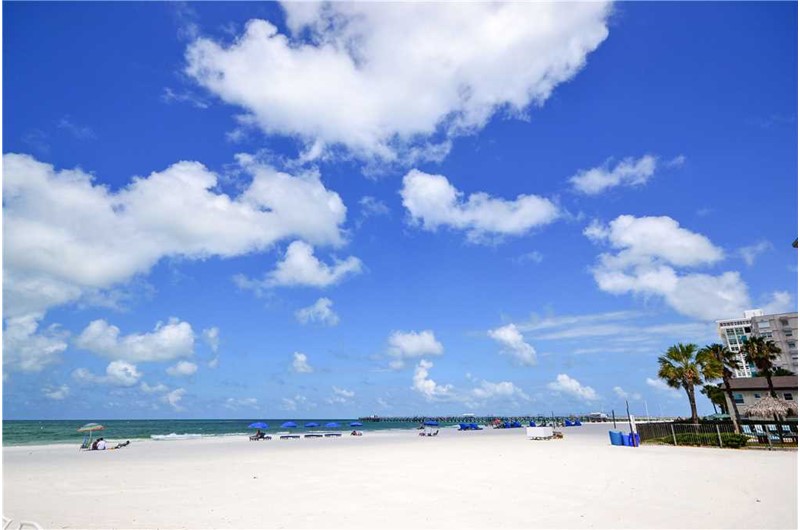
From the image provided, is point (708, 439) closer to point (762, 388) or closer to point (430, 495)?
point (762, 388)

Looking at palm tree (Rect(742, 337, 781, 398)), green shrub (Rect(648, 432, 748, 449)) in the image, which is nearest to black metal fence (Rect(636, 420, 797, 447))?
green shrub (Rect(648, 432, 748, 449))

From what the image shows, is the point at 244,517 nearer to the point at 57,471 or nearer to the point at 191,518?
the point at 191,518

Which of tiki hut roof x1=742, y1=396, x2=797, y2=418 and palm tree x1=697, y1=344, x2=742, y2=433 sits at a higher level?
palm tree x1=697, y1=344, x2=742, y2=433

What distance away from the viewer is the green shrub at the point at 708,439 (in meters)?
28.5

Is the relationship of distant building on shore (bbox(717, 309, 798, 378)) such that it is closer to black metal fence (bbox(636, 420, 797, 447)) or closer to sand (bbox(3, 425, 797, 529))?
black metal fence (bbox(636, 420, 797, 447))

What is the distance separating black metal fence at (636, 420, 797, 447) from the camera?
2867cm

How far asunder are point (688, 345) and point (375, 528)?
3821cm

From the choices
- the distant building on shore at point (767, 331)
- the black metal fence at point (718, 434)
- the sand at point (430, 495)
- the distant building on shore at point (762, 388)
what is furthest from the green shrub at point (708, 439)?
the distant building on shore at point (767, 331)

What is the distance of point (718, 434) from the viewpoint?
1131 inches

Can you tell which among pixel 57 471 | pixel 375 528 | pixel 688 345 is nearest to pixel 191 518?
pixel 375 528

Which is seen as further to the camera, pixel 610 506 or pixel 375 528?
pixel 610 506

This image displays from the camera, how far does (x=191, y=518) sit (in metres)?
11.9

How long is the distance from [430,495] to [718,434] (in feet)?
75.6

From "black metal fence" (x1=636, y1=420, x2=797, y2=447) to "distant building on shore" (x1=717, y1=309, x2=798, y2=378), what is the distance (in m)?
69.0
